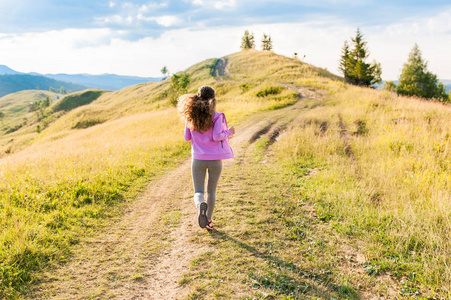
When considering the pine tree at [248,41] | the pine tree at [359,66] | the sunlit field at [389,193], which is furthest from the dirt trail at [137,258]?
the pine tree at [248,41]

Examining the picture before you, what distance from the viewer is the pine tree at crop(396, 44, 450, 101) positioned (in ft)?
169

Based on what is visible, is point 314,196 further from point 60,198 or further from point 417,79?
point 417,79

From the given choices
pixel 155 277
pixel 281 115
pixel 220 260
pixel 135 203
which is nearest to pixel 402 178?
pixel 220 260

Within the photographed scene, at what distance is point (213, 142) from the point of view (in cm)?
509

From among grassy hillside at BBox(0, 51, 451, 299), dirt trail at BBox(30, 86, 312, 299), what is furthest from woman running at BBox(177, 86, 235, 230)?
grassy hillside at BBox(0, 51, 451, 299)

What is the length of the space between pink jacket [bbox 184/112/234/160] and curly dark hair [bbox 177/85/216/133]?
0.14m

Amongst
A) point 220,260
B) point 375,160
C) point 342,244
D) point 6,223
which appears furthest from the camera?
point 375,160

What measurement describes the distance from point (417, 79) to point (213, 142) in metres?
62.4

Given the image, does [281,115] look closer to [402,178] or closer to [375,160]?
[375,160]

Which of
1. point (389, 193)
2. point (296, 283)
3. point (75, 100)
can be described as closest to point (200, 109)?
point (296, 283)

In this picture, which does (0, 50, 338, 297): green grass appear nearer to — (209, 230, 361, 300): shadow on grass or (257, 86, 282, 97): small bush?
(209, 230, 361, 300): shadow on grass

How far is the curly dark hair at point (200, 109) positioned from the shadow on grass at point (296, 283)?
107 inches

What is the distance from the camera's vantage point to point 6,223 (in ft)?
18.1

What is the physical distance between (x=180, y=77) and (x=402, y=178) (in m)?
51.4
